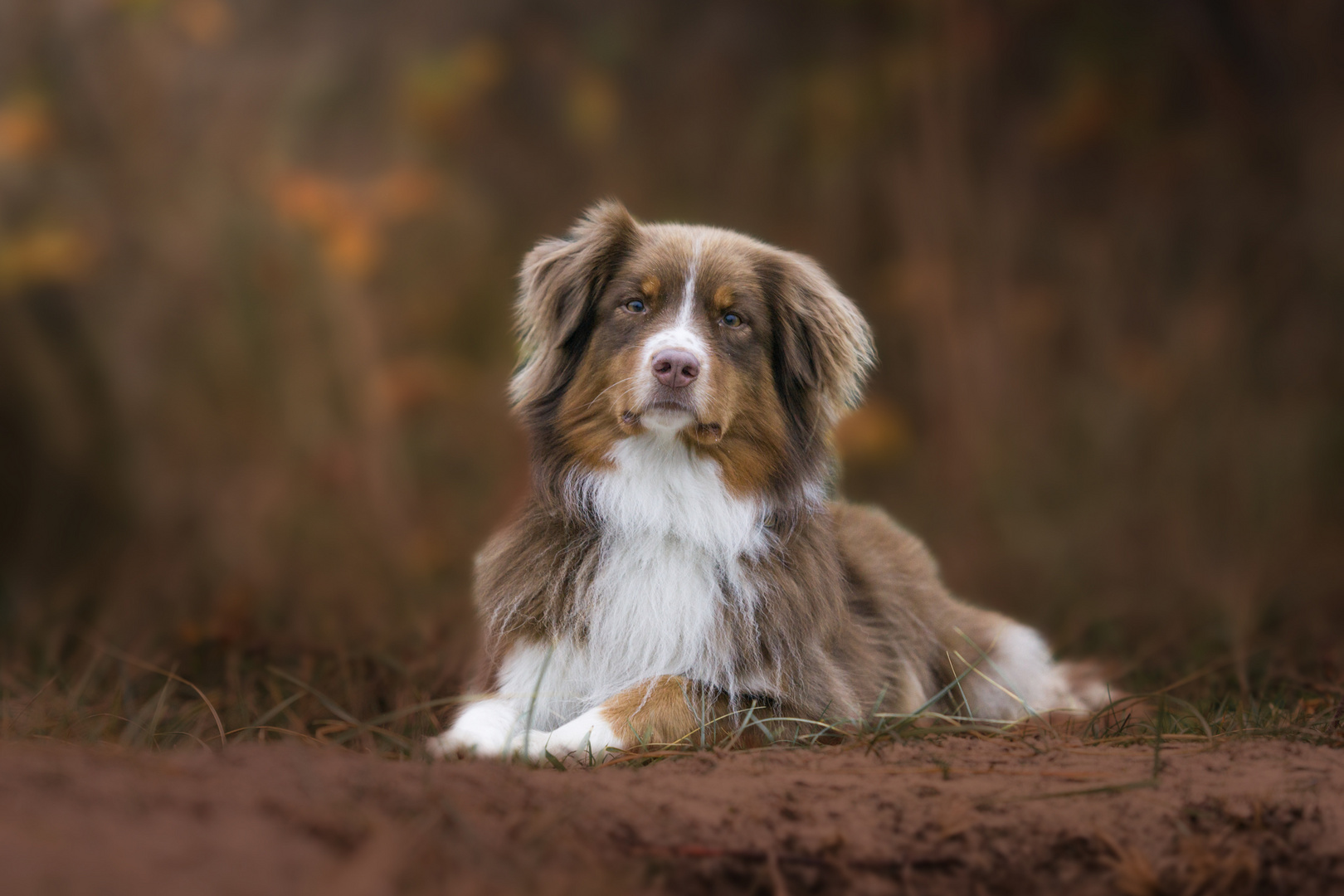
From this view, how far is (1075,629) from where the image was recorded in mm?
6914

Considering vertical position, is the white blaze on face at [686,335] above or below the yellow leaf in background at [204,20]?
below

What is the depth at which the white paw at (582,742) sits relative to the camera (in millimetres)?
3711

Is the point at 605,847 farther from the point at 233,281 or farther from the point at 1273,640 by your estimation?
the point at 233,281

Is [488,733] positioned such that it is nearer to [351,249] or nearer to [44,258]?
[351,249]

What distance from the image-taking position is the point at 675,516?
427 cm

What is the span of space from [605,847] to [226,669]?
322 cm

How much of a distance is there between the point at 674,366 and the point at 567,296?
0.68 m

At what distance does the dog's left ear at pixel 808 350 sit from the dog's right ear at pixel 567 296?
1.82ft

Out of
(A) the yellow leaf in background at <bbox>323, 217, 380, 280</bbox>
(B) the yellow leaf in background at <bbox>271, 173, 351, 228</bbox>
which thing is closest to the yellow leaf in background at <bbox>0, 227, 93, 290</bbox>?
(B) the yellow leaf in background at <bbox>271, 173, 351, 228</bbox>

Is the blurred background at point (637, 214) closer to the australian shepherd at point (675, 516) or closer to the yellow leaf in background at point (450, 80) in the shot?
the yellow leaf in background at point (450, 80)

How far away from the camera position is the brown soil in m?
2.43

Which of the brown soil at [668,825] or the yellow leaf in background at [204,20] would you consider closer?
the brown soil at [668,825]

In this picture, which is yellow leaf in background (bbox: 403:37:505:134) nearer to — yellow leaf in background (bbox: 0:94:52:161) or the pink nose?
yellow leaf in background (bbox: 0:94:52:161)

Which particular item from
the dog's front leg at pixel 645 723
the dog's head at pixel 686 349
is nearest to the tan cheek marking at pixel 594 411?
the dog's head at pixel 686 349
